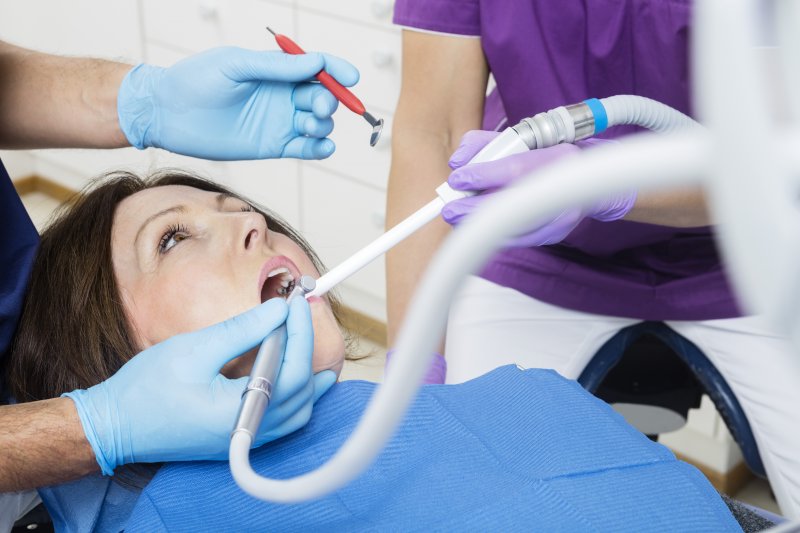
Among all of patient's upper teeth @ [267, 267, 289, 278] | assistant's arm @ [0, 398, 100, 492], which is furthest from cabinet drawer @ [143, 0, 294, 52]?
assistant's arm @ [0, 398, 100, 492]

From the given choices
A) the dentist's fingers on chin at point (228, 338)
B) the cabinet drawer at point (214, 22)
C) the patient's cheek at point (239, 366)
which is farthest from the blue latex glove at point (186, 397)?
the cabinet drawer at point (214, 22)

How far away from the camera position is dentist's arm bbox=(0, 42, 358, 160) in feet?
4.49

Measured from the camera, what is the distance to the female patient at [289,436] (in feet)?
3.20

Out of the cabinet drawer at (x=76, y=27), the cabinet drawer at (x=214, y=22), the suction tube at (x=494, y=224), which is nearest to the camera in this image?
the suction tube at (x=494, y=224)

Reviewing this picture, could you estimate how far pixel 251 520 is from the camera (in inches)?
38.4

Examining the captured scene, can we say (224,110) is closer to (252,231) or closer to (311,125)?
(311,125)

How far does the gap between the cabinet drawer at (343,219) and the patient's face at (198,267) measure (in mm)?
1393

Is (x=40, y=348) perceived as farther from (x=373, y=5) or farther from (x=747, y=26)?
(x=373, y=5)

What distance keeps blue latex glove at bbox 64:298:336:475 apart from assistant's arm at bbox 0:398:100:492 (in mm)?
17

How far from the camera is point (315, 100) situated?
54.2 inches

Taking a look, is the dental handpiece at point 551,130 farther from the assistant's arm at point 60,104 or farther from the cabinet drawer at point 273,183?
the cabinet drawer at point 273,183

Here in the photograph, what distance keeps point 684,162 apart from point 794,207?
51mm

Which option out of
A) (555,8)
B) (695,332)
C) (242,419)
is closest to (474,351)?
(695,332)

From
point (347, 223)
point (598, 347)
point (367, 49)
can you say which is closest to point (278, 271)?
point (598, 347)
